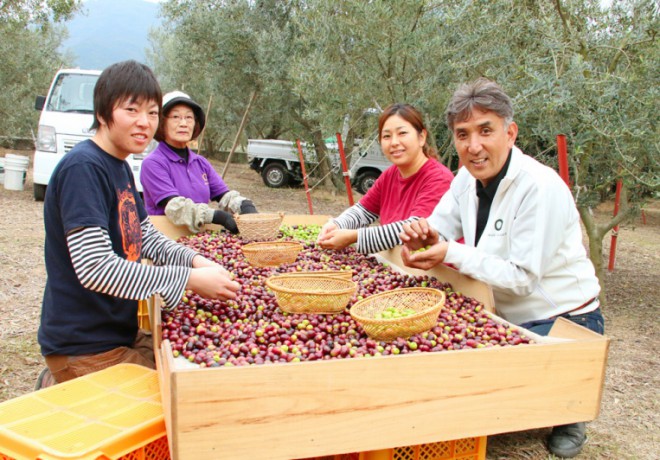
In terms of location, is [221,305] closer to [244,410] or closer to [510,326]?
[244,410]

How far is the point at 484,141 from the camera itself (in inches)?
118

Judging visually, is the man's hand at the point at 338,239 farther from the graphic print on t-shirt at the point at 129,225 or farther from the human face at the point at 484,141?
the graphic print on t-shirt at the point at 129,225

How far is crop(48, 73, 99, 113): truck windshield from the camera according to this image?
36.5 feet

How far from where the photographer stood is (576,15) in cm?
578

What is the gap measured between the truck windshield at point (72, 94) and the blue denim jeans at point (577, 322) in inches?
401

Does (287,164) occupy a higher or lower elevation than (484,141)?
lower

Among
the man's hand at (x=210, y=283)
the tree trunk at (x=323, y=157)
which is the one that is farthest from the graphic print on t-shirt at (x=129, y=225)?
the tree trunk at (x=323, y=157)

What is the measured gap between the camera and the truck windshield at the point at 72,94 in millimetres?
11117

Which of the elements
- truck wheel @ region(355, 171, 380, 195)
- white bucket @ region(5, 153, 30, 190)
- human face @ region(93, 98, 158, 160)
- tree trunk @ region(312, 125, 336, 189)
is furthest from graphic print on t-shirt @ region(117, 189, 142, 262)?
truck wheel @ region(355, 171, 380, 195)

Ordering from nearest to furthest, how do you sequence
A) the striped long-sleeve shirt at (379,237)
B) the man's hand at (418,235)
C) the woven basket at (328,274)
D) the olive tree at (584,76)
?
the woven basket at (328,274) < the man's hand at (418,235) < the striped long-sleeve shirt at (379,237) < the olive tree at (584,76)

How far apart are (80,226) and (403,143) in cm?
238

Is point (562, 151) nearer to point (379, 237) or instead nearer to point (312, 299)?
point (379, 237)

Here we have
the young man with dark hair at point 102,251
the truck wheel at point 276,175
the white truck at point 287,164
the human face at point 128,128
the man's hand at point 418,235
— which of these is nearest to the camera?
the young man with dark hair at point 102,251

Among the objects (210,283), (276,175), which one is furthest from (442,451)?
(276,175)
